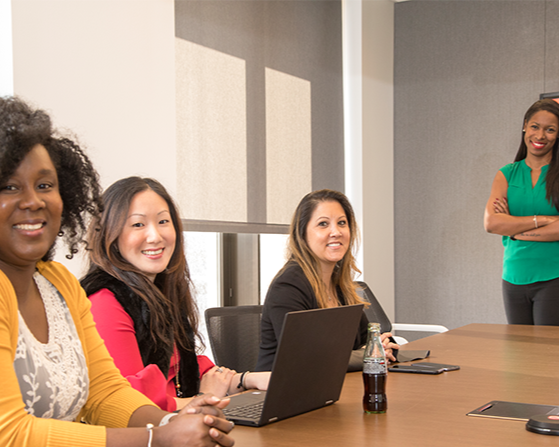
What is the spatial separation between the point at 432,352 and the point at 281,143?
237cm

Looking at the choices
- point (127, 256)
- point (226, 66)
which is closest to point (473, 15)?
point (226, 66)

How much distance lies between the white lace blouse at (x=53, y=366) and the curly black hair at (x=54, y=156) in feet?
0.45

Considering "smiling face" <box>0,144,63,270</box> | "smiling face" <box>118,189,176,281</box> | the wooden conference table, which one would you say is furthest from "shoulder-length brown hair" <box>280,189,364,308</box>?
"smiling face" <box>0,144,63,270</box>

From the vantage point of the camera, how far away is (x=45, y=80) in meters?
2.76

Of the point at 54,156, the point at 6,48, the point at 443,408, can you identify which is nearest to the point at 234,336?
the point at 443,408

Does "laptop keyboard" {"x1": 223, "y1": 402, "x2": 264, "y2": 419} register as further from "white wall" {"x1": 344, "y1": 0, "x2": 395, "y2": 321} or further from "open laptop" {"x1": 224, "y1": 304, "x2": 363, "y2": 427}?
"white wall" {"x1": 344, "y1": 0, "x2": 395, "y2": 321}

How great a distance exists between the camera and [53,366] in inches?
50.2

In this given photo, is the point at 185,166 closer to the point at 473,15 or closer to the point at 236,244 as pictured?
the point at 236,244

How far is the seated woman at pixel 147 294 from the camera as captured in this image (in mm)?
1890

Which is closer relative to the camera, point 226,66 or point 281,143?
point 226,66

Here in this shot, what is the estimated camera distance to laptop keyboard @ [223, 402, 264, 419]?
4.75 feet

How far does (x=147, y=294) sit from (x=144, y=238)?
187 millimetres

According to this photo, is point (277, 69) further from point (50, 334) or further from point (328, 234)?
point (50, 334)

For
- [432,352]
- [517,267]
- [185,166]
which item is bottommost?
[432,352]
